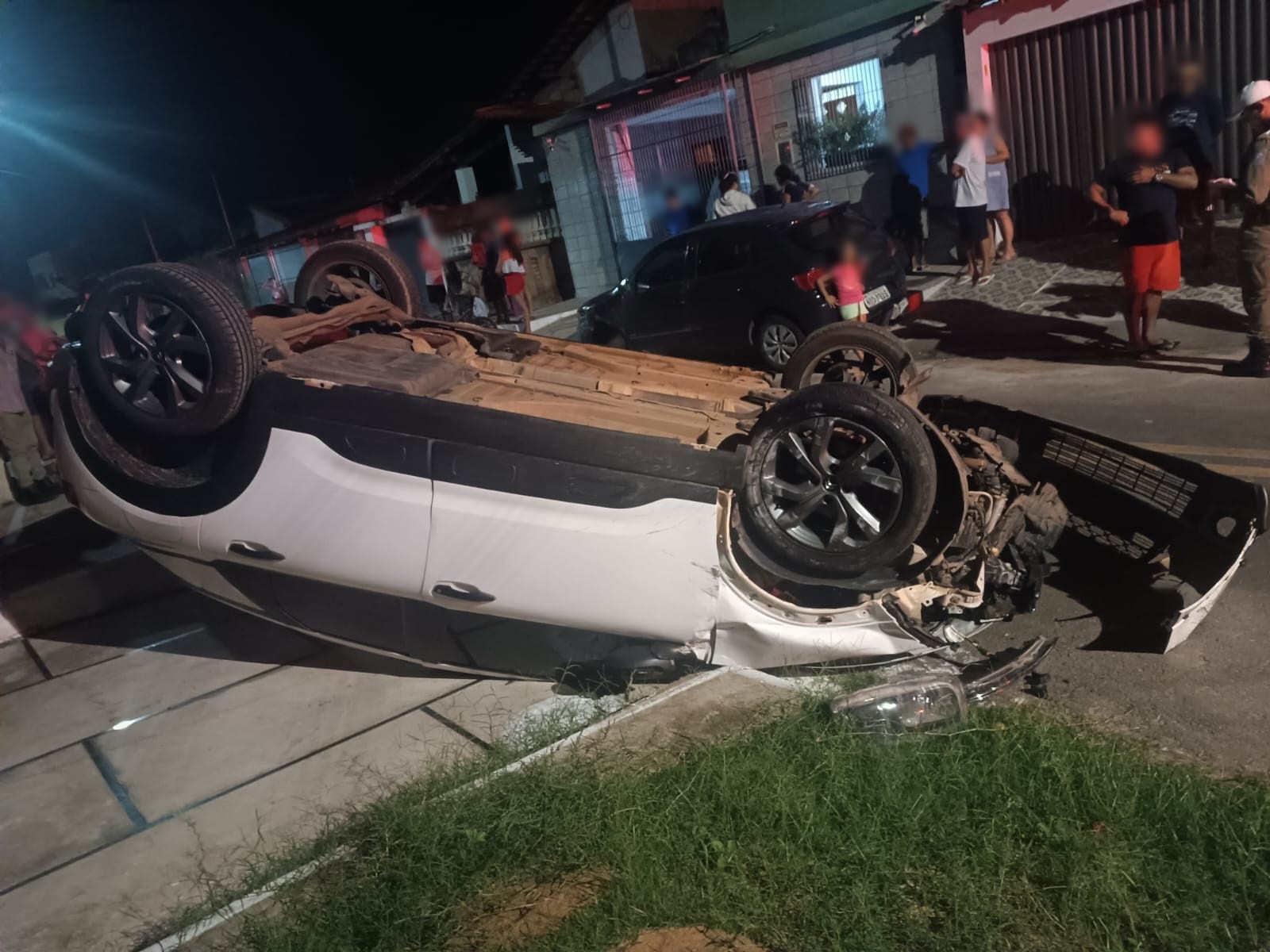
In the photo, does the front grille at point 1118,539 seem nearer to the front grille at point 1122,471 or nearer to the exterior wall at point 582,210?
the front grille at point 1122,471

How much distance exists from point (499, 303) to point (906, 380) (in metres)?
11.3

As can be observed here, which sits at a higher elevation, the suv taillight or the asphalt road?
the suv taillight

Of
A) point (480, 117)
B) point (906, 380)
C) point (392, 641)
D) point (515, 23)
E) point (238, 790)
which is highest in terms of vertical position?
point (515, 23)

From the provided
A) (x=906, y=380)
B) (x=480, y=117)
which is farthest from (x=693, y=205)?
(x=906, y=380)

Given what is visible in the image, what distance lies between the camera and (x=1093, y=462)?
4.21m

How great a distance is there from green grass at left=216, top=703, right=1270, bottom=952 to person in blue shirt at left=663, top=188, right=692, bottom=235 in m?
13.6

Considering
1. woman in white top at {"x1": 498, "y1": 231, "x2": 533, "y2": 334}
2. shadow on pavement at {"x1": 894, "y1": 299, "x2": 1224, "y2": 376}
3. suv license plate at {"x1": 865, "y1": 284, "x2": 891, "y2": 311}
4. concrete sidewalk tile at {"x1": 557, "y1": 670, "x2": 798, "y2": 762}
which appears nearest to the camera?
concrete sidewalk tile at {"x1": 557, "y1": 670, "x2": 798, "y2": 762}

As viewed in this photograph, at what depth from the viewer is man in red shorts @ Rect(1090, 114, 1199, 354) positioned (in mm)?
7574

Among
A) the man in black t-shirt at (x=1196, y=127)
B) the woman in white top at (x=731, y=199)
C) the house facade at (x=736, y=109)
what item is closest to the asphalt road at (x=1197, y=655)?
the man in black t-shirt at (x=1196, y=127)

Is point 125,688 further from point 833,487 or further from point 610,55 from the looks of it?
point 610,55

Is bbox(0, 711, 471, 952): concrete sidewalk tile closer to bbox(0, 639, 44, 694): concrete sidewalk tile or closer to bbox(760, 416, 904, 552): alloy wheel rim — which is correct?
bbox(760, 416, 904, 552): alloy wheel rim

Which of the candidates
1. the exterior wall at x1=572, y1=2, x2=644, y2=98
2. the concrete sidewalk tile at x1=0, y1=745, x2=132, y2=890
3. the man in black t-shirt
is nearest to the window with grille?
the man in black t-shirt

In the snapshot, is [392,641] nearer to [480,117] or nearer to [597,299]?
[597,299]

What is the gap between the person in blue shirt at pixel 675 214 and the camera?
1601cm
